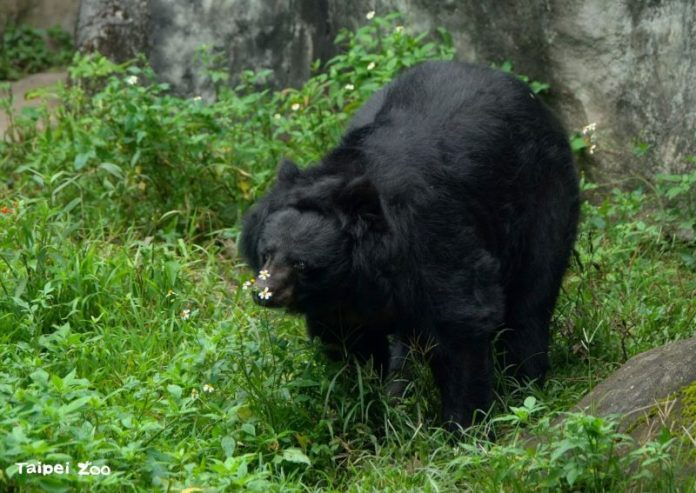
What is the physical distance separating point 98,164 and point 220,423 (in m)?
3.07

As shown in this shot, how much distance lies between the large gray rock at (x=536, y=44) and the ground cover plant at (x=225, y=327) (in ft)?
0.75

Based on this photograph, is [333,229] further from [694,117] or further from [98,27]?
[98,27]

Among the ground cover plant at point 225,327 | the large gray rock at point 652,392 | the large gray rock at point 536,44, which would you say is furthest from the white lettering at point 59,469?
the large gray rock at point 536,44

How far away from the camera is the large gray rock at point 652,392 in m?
4.33

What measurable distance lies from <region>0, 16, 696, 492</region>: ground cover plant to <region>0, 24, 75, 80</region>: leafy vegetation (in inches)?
133

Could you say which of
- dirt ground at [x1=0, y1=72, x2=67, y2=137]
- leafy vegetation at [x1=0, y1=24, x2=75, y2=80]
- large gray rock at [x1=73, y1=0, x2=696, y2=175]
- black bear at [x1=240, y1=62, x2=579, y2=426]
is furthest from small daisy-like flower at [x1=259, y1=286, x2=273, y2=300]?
leafy vegetation at [x1=0, y1=24, x2=75, y2=80]

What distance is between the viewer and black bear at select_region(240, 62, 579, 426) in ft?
16.3

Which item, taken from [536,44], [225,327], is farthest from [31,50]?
[225,327]

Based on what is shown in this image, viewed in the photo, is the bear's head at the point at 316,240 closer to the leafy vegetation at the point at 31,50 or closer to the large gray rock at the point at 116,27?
the large gray rock at the point at 116,27

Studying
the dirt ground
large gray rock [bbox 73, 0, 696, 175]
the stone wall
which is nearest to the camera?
large gray rock [bbox 73, 0, 696, 175]

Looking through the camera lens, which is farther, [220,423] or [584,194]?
[584,194]

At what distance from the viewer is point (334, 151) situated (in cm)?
529

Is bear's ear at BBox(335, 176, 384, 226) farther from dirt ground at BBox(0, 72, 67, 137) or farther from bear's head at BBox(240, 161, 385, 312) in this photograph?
dirt ground at BBox(0, 72, 67, 137)

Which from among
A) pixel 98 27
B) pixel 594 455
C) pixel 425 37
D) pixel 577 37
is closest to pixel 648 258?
pixel 577 37
